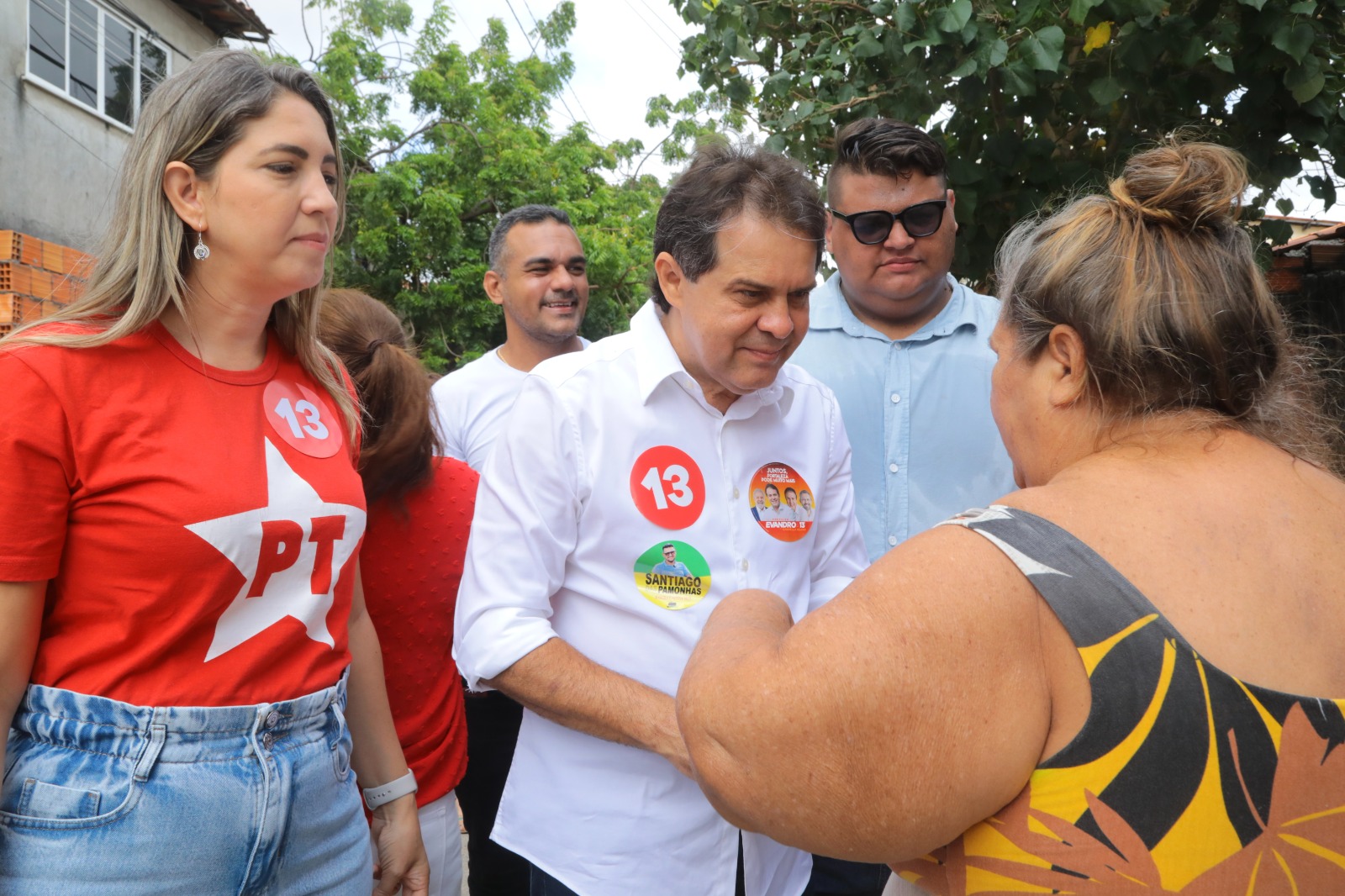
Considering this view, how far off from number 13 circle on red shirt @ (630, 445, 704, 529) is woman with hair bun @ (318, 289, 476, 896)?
0.75 metres

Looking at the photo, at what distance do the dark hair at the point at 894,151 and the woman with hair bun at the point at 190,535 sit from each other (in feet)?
5.84

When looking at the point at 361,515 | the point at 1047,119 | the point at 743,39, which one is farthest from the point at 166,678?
the point at 1047,119

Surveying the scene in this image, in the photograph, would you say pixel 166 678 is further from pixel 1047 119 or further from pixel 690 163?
pixel 1047 119

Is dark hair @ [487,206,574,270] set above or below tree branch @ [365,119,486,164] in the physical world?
below

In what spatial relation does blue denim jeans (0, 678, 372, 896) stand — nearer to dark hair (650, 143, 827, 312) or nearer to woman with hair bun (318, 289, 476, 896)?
woman with hair bun (318, 289, 476, 896)

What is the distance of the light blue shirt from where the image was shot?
302 cm

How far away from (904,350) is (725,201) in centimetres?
126

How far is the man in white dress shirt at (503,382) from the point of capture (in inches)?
124

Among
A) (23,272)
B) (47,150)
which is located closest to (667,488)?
(23,272)

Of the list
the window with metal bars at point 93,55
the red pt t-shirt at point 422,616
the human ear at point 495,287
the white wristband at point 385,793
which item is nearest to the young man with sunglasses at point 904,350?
the red pt t-shirt at point 422,616

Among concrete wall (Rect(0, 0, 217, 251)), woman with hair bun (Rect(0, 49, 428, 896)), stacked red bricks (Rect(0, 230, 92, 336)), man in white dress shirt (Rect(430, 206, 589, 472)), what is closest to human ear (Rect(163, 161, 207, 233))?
woman with hair bun (Rect(0, 49, 428, 896))

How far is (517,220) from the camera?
5234 millimetres

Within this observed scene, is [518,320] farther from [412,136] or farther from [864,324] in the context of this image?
[412,136]

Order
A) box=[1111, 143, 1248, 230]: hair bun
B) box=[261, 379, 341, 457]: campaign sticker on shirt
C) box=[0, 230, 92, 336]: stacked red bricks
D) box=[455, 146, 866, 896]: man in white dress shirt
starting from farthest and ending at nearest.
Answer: box=[0, 230, 92, 336]: stacked red bricks
box=[455, 146, 866, 896]: man in white dress shirt
box=[261, 379, 341, 457]: campaign sticker on shirt
box=[1111, 143, 1248, 230]: hair bun
